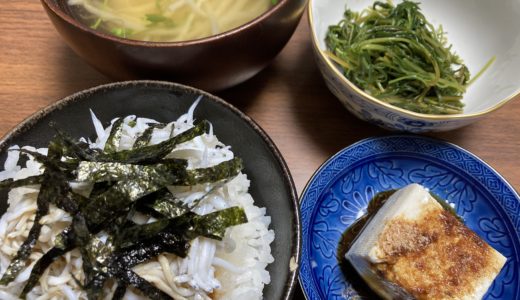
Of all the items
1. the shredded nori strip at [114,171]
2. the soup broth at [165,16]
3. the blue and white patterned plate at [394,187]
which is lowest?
the blue and white patterned plate at [394,187]

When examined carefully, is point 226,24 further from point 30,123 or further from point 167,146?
point 30,123

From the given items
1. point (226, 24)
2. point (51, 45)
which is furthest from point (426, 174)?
point (51, 45)

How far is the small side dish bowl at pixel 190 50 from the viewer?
4.17ft

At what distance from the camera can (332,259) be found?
1516 millimetres

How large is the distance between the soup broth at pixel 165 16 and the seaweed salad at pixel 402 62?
36 cm

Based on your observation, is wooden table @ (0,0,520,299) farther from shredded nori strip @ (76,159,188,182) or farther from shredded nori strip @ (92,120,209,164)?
shredded nori strip @ (76,159,188,182)

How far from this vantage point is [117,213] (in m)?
1.08

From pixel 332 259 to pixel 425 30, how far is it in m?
0.97

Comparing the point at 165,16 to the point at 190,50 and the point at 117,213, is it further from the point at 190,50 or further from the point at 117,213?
the point at 117,213

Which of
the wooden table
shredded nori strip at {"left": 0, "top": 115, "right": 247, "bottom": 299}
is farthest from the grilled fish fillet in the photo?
shredded nori strip at {"left": 0, "top": 115, "right": 247, "bottom": 299}

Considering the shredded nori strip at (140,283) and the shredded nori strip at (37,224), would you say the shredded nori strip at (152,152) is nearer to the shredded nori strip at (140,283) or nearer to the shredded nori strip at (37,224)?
the shredded nori strip at (37,224)

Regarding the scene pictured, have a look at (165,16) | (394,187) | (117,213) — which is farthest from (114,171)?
(394,187)

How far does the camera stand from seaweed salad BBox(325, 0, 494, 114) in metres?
1.68

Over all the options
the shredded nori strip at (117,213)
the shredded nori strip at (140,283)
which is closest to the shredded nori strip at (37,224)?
the shredded nori strip at (117,213)
